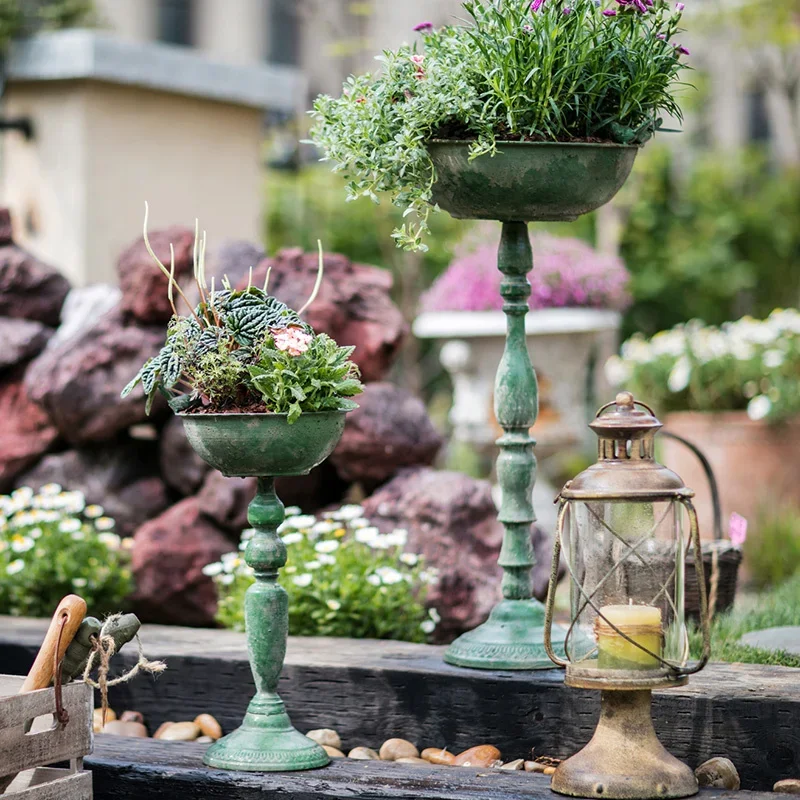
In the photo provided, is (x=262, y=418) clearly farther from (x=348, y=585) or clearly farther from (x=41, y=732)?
(x=348, y=585)

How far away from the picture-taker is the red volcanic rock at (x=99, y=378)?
213 inches

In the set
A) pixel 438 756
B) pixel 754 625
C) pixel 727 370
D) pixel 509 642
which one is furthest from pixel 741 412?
pixel 438 756

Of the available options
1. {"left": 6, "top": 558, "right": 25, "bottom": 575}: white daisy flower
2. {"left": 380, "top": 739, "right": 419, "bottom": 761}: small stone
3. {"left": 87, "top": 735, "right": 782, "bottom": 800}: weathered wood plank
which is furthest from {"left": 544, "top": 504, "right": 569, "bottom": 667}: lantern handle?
{"left": 6, "top": 558, "right": 25, "bottom": 575}: white daisy flower

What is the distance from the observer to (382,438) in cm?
510

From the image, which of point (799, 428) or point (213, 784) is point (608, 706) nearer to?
point (213, 784)

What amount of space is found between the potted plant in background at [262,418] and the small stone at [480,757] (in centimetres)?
47

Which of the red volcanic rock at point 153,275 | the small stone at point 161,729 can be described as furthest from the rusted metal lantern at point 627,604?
the red volcanic rock at point 153,275

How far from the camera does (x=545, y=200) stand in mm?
3662

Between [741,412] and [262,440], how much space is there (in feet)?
16.2

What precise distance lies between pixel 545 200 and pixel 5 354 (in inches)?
116

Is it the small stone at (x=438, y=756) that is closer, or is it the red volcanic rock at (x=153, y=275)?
the small stone at (x=438, y=756)

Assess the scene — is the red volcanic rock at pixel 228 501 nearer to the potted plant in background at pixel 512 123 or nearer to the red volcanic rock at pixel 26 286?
the red volcanic rock at pixel 26 286

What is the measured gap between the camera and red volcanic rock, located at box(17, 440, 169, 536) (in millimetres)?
5625

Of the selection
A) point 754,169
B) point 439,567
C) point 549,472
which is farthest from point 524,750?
point 754,169
